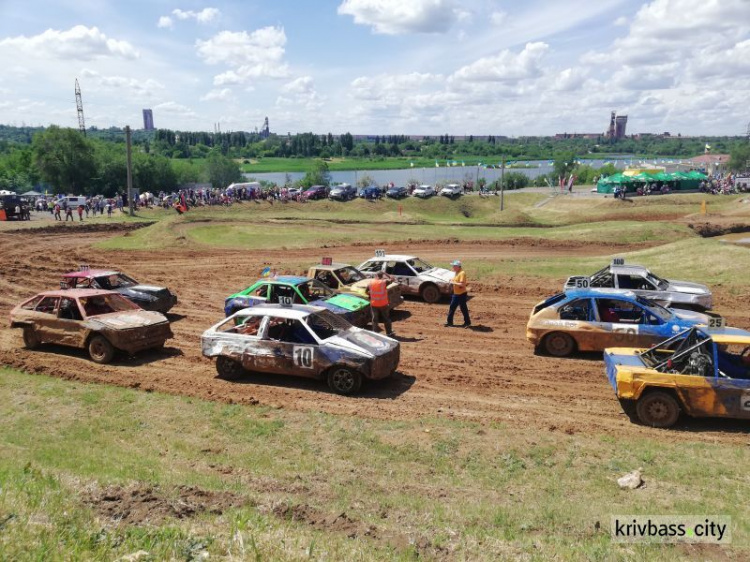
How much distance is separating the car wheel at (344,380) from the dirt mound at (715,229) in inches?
1223

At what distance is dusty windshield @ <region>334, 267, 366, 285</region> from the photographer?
18.4 metres

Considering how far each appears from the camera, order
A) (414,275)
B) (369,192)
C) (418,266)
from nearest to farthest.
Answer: (414,275) < (418,266) < (369,192)

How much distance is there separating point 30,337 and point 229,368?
A: 214 inches

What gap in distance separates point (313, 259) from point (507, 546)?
895 inches

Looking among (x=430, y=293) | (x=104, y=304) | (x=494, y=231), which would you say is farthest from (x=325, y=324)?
(x=494, y=231)

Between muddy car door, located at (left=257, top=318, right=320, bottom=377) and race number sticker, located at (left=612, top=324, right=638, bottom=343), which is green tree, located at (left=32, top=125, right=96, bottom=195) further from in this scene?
race number sticker, located at (left=612, top=324, right=638, bottom=343)

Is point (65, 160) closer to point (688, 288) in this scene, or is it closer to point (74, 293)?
point (74, 293)

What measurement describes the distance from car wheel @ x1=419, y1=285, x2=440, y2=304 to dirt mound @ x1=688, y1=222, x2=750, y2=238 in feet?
77.1

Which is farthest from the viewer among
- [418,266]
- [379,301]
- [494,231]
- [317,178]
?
[317,178]

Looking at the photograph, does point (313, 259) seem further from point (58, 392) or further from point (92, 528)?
point (92, 528)

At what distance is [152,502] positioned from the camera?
684 cm

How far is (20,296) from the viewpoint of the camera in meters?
21.2

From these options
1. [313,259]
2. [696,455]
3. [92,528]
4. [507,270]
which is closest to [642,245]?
[507,270]

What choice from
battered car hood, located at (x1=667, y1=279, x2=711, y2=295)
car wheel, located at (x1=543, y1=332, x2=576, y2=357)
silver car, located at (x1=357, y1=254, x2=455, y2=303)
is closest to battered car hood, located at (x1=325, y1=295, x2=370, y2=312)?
silver car, located at (x1=357, y1=254, x2=455, y2=303)
